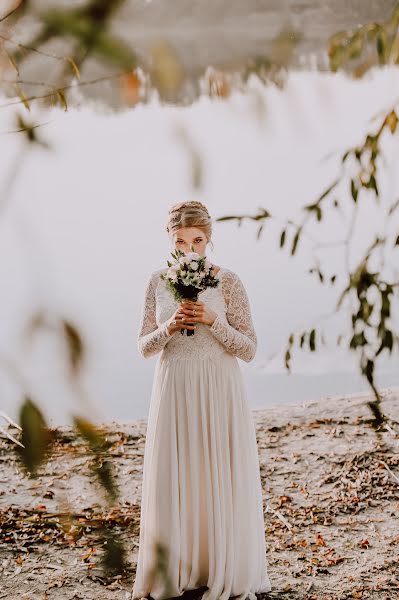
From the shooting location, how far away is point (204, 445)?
9.38 ft

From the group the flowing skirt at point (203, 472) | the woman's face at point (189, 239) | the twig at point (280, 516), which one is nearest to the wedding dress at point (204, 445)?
the flowing skirt at point (203, 472)

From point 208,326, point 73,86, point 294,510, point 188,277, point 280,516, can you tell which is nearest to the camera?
point 73,86

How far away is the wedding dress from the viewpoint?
9.36ft

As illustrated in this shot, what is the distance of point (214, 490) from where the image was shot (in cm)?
285

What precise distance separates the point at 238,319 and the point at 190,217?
15.4 inches

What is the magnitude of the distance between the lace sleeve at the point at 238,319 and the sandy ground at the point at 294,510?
1.57 ft

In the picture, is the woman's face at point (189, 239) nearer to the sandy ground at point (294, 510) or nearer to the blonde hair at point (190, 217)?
the blonde hair at point (190, 217)

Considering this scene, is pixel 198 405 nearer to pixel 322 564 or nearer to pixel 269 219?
pixel 322 564

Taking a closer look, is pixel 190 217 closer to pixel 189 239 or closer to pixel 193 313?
pixel 189 239

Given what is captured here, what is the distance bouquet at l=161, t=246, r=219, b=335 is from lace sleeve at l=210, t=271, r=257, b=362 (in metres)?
0.16

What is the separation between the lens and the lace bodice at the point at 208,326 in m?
2.81

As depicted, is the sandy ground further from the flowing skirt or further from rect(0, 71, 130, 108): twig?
rect(0, 71, 130, 108): twig

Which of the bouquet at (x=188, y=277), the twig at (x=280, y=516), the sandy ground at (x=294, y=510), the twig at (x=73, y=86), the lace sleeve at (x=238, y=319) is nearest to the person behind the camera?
the twig at (x=73, y=86)

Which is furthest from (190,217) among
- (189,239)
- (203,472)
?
(203,472)
